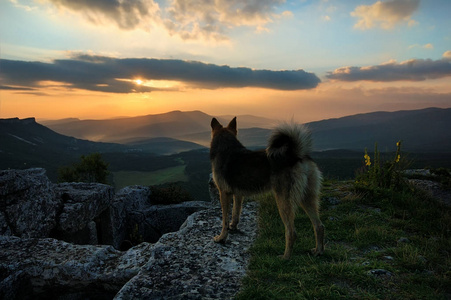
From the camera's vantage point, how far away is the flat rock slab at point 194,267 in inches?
178

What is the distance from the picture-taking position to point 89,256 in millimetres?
6340

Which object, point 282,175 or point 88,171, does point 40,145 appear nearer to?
point 88,171

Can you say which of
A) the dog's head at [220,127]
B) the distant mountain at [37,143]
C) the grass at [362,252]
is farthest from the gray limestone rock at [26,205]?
the distant mountain at [37,143]

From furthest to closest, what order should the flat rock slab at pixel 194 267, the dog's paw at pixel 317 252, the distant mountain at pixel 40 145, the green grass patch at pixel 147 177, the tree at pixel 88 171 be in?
the distant mountain at pixel 40 145
the green grass patch at pixel 147 177
the tree at pixel 88 171
the dog's paw at pixel 317 252
the flat rock slab at pixel 194 267

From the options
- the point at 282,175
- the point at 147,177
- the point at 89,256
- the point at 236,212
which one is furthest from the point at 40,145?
the point at 282,175

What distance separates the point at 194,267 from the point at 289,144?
3045 millimetres

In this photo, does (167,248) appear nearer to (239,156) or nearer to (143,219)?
(239,156)

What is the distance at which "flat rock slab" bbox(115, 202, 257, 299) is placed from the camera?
178 inches

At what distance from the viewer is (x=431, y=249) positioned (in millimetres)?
5789

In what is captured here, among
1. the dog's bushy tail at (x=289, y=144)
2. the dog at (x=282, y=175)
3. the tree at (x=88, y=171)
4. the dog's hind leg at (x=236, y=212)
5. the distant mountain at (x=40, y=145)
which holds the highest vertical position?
the dog's bushy tail at (x=289, y=144)

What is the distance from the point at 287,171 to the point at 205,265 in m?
2.47

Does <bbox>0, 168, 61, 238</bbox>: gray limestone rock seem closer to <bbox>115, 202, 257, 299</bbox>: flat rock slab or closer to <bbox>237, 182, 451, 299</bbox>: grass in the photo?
<bbox>115, 202, 257, 299</bbox>: flat rock slab

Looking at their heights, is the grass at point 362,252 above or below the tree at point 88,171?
above

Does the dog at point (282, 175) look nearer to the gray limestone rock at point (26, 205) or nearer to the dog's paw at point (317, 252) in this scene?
the dog's paw at point (317, 252)
